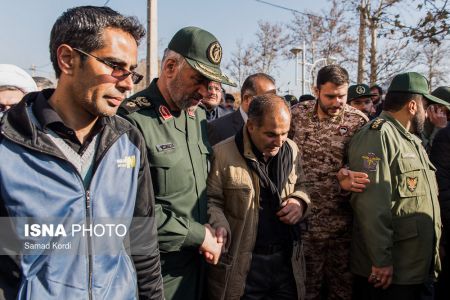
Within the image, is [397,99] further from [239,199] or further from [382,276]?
[239,199]

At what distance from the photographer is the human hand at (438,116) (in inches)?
170

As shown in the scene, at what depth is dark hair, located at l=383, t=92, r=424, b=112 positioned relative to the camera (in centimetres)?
298

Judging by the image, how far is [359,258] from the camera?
3.02m

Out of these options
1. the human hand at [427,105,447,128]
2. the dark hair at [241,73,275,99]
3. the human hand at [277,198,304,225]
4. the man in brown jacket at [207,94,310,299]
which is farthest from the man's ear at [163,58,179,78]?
the human hand at [427,105,447,128]

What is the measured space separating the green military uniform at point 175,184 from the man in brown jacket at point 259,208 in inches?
6.6

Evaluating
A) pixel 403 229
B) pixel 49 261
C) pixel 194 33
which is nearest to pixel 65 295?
pixel 49 261

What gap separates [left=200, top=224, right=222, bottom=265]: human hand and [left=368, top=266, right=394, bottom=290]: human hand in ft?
4.19

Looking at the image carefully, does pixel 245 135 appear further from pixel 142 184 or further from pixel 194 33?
pixel 142 184

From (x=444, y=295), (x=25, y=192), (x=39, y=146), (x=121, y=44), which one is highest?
(x=121, y=44)

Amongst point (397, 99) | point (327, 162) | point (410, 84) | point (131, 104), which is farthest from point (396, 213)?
point (131, 104)

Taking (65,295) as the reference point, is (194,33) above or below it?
above

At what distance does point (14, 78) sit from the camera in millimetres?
2887

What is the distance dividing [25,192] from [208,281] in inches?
53.1

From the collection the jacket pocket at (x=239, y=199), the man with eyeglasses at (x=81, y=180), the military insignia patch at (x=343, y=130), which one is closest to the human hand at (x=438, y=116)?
the military insignia patch at (x=343, y=130)
